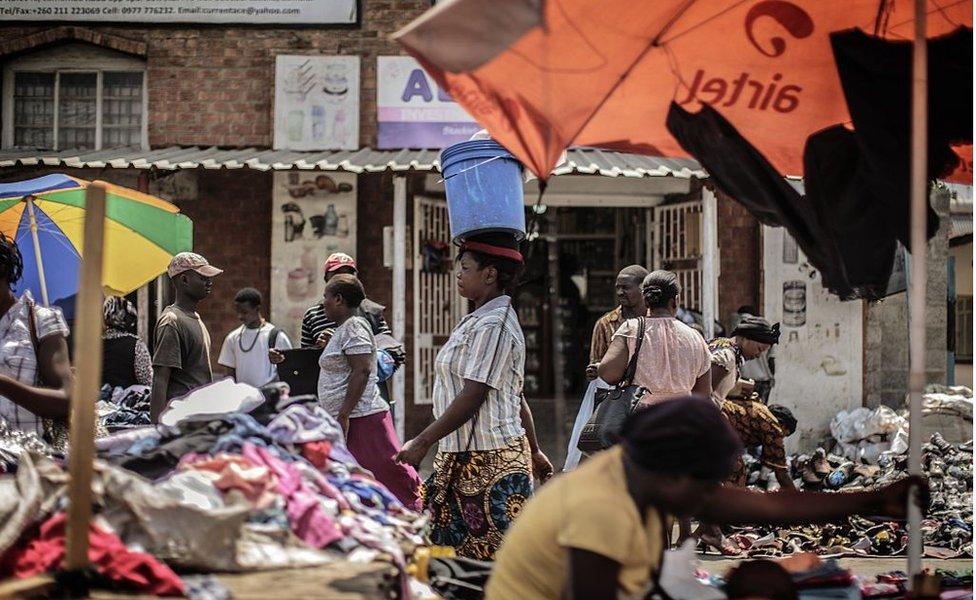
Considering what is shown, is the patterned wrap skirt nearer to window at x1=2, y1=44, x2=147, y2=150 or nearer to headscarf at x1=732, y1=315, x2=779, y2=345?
headscarf at x1=732, y1=315, x2=779, y2=345

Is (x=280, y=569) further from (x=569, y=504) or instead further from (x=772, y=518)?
(x=772, y=518)

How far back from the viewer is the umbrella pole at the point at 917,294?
10.6 ft

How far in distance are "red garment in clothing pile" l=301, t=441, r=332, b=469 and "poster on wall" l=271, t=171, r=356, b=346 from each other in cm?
810

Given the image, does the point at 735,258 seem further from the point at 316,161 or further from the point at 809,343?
the point at 316,161

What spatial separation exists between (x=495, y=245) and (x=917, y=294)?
1.88 meters

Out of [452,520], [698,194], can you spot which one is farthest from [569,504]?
[698,194]

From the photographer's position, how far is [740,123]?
4277mm

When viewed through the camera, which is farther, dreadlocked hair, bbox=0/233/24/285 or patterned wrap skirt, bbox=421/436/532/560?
patterned wrap skirt, bbox=421/436/532/560

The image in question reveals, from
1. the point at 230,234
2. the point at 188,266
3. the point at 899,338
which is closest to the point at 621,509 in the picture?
the point at 188,266

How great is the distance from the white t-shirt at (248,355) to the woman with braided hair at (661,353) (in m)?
3.43

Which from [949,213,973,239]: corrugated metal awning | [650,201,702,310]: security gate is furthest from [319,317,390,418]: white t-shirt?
[949,213,973,239]: corrugated metal awning

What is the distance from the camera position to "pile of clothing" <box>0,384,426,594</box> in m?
2.76

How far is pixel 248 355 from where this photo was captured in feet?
28.1

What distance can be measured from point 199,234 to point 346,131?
196 centimetres
